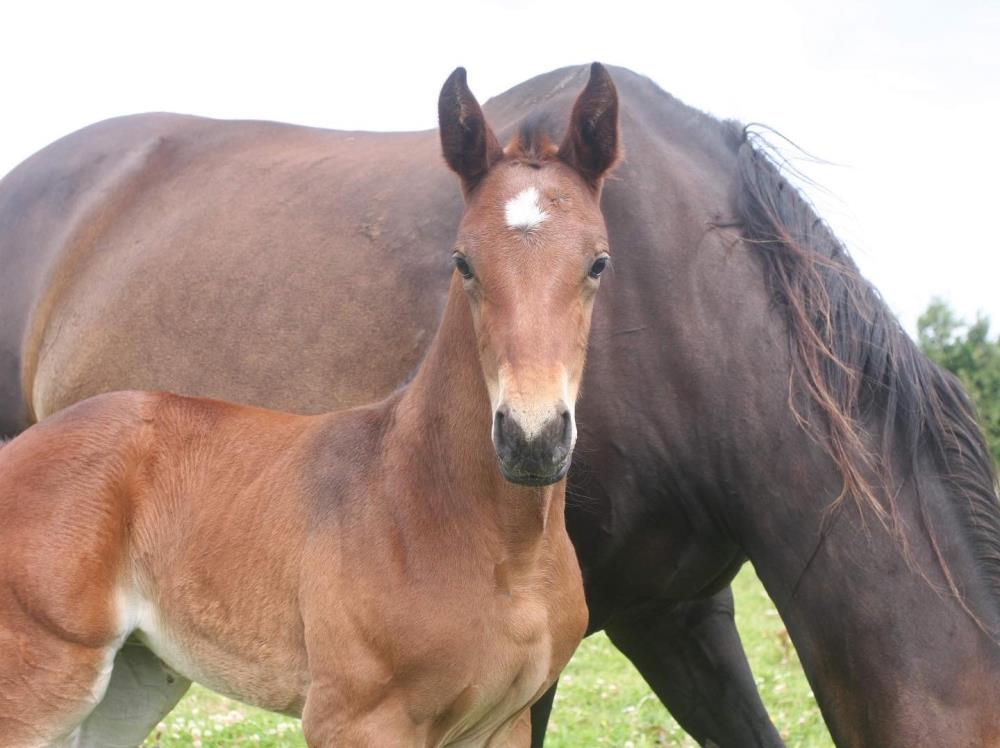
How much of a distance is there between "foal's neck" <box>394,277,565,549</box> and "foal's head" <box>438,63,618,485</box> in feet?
0.47

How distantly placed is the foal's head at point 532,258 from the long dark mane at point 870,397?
79 centimetres

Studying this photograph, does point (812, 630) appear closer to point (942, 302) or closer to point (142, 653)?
point (142, 653)

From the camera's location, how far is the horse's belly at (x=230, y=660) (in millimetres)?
3154

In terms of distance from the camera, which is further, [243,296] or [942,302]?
[942,302]

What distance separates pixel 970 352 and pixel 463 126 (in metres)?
10.1

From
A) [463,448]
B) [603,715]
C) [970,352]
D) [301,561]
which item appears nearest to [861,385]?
[463,448]

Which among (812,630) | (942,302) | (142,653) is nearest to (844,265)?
(812,630)

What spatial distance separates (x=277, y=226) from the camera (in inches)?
176

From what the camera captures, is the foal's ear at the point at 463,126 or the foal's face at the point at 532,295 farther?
the foal's ear at the point at 463,126

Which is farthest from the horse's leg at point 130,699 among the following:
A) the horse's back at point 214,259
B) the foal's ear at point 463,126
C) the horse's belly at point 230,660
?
the foal's ear at point 463,126

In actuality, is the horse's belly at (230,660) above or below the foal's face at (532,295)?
below

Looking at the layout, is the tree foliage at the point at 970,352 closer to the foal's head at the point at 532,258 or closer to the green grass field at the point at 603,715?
the green grass field at the point at 603,715

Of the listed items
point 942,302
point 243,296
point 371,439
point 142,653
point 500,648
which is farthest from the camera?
point 942,302

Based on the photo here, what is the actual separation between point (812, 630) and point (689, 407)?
69 centimetres
